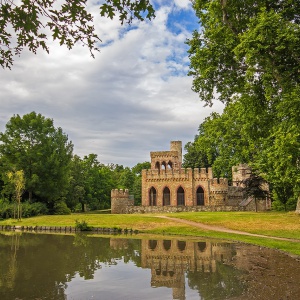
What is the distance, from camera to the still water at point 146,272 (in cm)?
900

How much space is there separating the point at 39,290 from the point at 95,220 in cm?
2191

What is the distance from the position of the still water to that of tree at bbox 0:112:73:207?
24.5 metres

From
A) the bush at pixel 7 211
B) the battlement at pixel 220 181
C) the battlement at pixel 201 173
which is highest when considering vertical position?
the battlement at pixel 201 173

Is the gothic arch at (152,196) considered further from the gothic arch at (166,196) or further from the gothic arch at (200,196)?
the gothic arch at (200,196)

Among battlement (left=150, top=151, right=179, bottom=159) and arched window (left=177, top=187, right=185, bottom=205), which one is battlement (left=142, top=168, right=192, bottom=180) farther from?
battlement (left=150, top=151, right=179, bottom=159)

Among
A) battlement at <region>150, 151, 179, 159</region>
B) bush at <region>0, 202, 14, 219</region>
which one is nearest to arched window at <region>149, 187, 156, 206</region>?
battlement at <region>150, 151, 179, 159</region>

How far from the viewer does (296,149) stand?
574 inches

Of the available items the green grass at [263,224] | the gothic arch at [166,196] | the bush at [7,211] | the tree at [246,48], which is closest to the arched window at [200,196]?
the gothic arch at [166,196]

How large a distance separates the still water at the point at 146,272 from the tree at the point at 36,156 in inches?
963

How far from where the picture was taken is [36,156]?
1636 inches

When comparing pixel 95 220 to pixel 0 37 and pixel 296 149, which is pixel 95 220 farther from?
pixel 0 37

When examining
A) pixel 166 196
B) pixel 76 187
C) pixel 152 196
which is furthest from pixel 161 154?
pixel 76 187

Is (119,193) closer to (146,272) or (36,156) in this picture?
(36,156)

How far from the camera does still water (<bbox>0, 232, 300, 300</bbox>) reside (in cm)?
900
